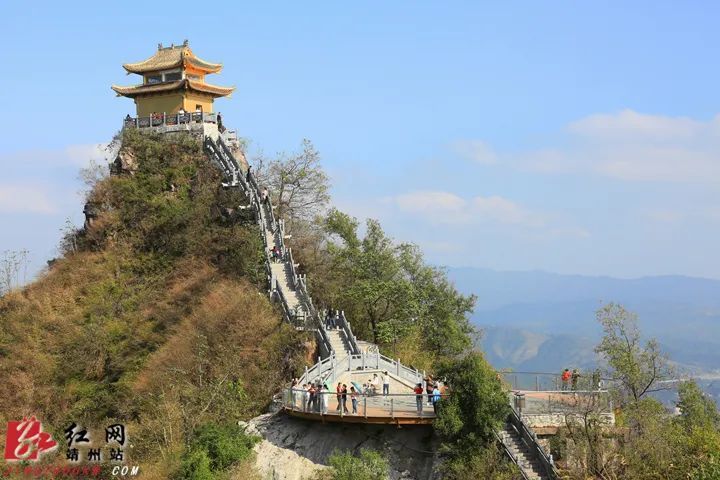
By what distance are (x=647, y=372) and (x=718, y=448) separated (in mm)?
8127

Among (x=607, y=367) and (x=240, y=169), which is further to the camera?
(x=240, y=169)

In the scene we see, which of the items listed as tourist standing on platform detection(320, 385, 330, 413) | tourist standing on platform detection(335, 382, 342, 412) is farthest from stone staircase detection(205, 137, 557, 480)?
tourist standing on platform detection(335, 382, 342, 412)

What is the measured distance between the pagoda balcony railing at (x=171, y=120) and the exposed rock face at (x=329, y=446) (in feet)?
84.8

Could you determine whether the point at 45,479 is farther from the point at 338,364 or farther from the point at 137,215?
the point at 137,215

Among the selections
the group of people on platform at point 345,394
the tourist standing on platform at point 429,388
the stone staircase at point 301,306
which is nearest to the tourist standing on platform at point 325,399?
the group of people on platform at point 345,394

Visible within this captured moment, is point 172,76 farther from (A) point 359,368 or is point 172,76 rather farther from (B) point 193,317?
(A) point 359,368

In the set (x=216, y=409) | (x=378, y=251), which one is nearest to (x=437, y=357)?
(x=378, y=251)

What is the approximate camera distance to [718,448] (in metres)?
22.7

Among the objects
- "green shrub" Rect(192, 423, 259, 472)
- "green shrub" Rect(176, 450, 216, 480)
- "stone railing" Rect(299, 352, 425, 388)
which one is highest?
"stone railing" Rect(299, 352, 425, 388)

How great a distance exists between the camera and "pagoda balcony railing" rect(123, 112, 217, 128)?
49.6 m

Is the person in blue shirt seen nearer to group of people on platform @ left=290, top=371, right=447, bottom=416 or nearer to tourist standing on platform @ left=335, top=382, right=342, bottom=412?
group of people on platform @ left=290, top=371, right=447, bottom=416

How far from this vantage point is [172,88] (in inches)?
1984

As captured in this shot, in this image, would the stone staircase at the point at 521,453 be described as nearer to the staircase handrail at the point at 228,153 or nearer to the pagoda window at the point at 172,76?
the staircase handrail at the point at 228,153

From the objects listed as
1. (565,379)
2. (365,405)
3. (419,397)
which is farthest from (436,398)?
(565,379)
